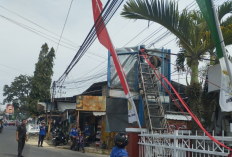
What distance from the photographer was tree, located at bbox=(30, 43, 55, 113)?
128ft

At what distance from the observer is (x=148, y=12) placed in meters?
7.64

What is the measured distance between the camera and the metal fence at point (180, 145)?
15.9ft

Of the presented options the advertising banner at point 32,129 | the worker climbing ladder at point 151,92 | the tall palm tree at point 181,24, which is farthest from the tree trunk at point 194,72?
the advertising banner at point 32,129

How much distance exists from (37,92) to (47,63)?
4.70m

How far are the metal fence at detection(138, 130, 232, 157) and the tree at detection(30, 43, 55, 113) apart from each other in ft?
109

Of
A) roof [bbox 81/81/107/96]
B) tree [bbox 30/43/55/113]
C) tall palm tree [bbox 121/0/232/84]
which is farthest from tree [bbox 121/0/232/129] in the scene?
tree [bbox 30/43/55/113]

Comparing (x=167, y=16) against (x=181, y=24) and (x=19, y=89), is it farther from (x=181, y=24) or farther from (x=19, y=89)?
(x=19, y=89)

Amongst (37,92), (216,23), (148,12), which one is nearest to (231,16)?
(148,12)

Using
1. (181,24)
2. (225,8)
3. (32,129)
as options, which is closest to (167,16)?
(181,24)

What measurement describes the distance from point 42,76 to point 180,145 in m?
36.0

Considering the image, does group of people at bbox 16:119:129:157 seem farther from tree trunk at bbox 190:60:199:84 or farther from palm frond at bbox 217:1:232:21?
palm frond at bbox 217:1:232:21

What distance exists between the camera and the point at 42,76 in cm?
3962

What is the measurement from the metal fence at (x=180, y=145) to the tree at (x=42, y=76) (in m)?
33.1

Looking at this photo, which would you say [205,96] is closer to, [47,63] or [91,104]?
[91,104]
